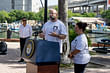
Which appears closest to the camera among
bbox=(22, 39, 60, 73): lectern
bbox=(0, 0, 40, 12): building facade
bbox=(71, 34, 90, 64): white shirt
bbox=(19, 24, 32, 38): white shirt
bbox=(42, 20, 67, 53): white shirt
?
bbox=(71, 34, 90, 64): white shirt

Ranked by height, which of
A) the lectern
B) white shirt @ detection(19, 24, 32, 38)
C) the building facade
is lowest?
the lectern

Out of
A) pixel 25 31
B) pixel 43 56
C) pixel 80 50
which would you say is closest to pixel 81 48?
pixel 80 50

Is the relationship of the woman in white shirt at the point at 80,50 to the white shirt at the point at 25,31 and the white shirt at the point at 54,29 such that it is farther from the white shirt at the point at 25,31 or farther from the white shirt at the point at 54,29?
the white shirt at the point at 25,31

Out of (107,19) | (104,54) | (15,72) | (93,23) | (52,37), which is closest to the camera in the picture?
(52,37)

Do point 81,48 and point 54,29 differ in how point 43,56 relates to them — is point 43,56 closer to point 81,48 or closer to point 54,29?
point 81,48

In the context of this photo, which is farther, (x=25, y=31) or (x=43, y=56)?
(x=25, y=31)

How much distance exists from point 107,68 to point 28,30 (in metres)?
3.25

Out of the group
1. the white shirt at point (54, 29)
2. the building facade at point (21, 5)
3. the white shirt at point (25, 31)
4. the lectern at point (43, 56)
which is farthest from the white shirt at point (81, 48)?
the building facade at point (21, 5)

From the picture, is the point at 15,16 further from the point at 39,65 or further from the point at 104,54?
the point at 39,65

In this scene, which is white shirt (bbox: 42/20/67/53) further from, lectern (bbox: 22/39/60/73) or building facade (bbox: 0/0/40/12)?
building facade (bbox: 0/0/40/12)

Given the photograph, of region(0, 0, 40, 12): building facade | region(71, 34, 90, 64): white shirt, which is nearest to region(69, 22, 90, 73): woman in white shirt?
region(71, 34, 90, 64): white shirt

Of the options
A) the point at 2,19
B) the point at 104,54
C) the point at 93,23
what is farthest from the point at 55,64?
the point at 2,19

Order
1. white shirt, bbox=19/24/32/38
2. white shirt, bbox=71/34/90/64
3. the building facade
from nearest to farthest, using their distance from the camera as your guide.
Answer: white shirt, bbox=71/34/90/64, white shirt, bbox=19/24/32/38, the building facade

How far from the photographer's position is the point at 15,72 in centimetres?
836
